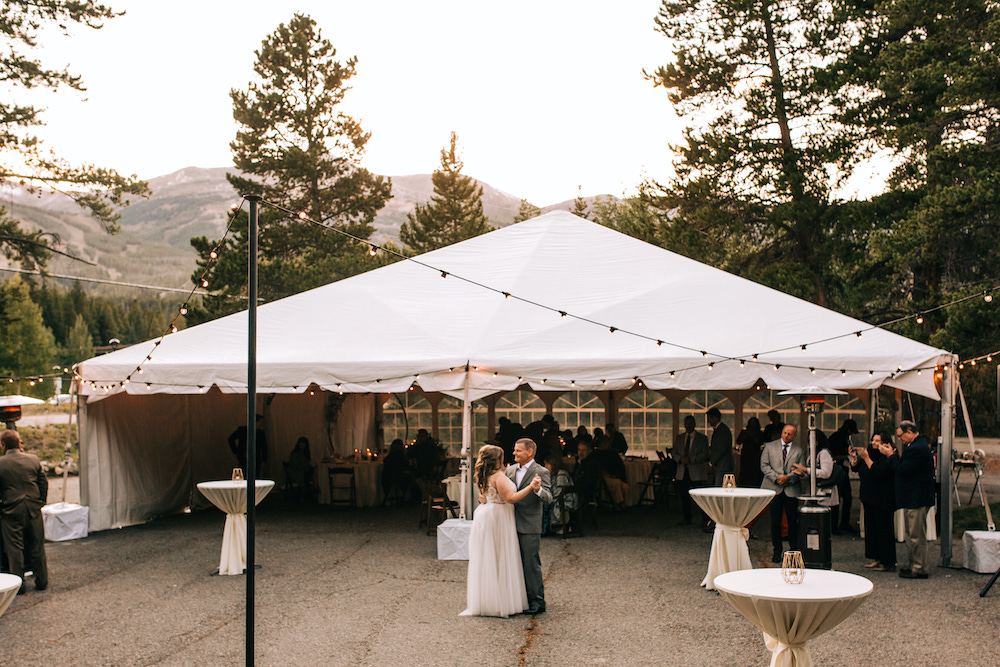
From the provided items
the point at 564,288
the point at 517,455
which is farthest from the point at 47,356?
the point at 517,455

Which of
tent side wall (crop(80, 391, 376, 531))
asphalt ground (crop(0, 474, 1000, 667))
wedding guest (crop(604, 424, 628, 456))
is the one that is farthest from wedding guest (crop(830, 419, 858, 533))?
tent side wall (crop(80, 391, 376, 531))

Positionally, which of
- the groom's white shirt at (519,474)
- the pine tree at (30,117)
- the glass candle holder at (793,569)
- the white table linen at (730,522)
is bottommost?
the white table linen at (730,522)

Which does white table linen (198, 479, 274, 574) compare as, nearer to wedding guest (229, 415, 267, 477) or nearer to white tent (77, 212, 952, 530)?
white tent (77, 212, 952, 530)

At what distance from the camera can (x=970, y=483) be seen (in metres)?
16.6

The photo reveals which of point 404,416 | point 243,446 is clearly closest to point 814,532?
point 243,446

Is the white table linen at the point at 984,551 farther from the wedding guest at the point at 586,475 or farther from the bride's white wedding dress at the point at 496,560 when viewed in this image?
the bride's white wedding dress at the point at 496,560

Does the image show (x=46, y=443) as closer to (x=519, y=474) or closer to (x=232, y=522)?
(x=232, y=522)

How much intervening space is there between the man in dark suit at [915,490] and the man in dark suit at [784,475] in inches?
36.1

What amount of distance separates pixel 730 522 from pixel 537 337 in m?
3.43

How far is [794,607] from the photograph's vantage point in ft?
13.2

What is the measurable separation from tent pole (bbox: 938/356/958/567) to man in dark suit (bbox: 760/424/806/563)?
1271 millimetres

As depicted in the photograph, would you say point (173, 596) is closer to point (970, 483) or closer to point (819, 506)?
point (819, 506)

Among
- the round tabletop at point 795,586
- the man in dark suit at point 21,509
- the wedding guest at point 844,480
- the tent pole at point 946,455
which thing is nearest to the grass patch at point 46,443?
the man in dark suit at point 21,509

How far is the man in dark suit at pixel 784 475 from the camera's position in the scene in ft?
26.8
